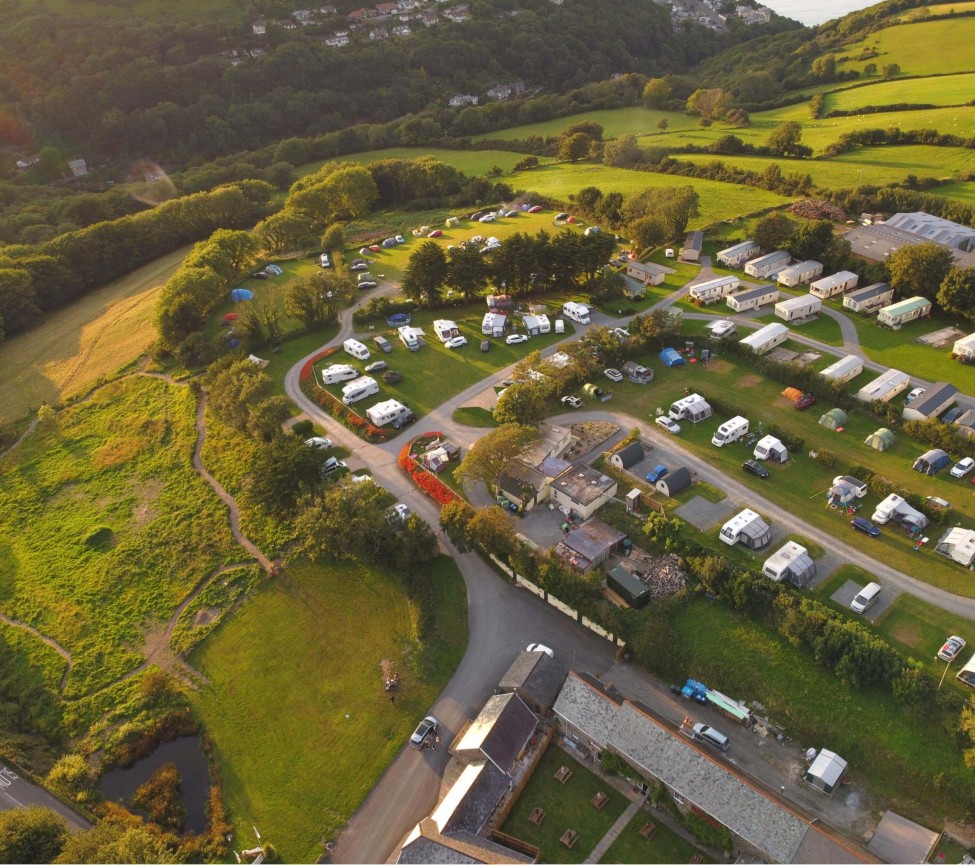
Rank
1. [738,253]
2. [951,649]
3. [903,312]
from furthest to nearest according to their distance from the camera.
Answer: [738,253] < [903,312] < [951,649]

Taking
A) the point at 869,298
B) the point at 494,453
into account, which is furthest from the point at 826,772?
the point at 869,298

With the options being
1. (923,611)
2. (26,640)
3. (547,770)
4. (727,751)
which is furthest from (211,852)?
(923,611)

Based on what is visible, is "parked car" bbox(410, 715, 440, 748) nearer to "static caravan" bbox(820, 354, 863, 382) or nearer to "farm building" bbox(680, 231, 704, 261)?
"static caravan" bbox(820, 354, 863, 382)

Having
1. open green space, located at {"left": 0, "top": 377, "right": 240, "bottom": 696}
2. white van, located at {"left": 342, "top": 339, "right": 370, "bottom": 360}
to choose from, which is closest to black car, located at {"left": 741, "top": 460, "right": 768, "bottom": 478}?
open green space, located at {"left": 0, "top": 377, "right": 240, "bottom": 696}

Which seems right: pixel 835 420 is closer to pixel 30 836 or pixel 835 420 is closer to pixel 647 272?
pixel 647 272

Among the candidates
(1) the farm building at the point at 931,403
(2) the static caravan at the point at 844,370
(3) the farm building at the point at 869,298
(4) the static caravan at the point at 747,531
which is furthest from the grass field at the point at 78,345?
(3) the farm building at the point at 869,298
